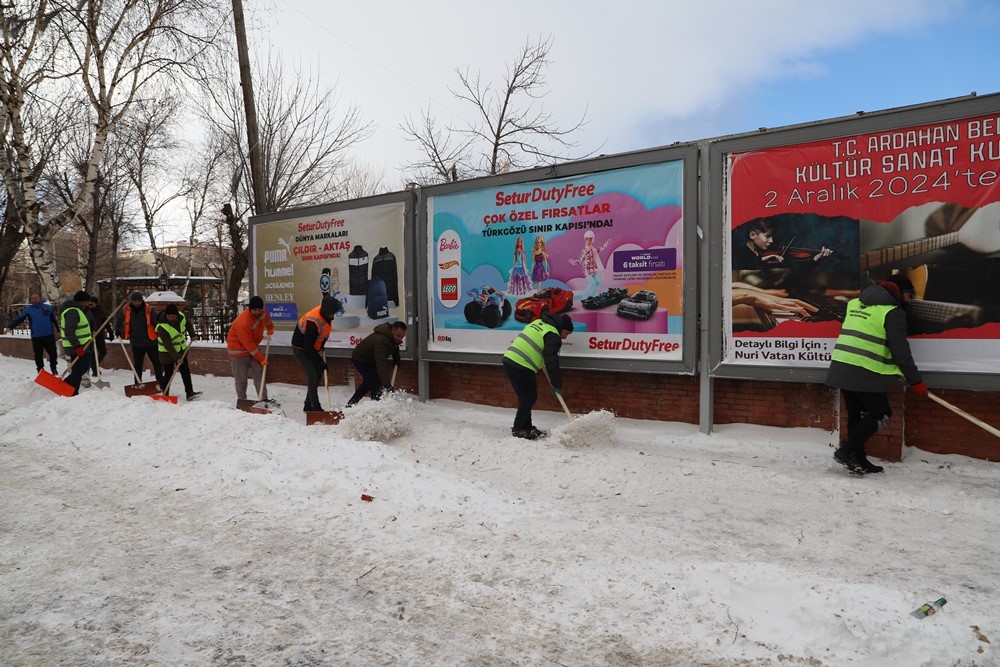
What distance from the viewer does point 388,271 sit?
32.4 feet

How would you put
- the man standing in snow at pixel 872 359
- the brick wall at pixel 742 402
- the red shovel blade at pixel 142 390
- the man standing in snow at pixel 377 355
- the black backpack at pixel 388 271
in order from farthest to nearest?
the red shovel blade at pixel 142 390 → the black backpack at pixel 388 271 → the man standing in snow at pixel 377 355 → the brick wall at pixel 742 402 → the man standing in snow at pixel 872 359

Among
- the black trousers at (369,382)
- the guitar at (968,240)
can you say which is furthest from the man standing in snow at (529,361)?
the guitar at (968,240)

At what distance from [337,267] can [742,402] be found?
668cm

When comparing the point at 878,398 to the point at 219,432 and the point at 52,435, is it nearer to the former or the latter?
the point at 219,432

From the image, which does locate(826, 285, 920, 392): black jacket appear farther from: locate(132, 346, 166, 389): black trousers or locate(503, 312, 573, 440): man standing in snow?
locate(132, 346, 166, 389): black trousers

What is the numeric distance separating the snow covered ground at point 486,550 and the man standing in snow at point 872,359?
36 cm

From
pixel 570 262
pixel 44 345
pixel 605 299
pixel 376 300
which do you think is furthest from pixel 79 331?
pixel 605 299

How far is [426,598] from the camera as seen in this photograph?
3469 mm

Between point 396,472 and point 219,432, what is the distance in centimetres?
257

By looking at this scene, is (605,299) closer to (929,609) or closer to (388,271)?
(388,271)

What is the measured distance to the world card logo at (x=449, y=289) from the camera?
8984 mm

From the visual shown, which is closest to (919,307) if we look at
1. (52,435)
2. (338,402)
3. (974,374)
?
(974,374)

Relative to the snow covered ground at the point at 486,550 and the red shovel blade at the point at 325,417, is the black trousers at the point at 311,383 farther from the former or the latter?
the snow covered ground at the point at 486,550

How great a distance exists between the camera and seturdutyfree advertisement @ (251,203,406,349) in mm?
9852
